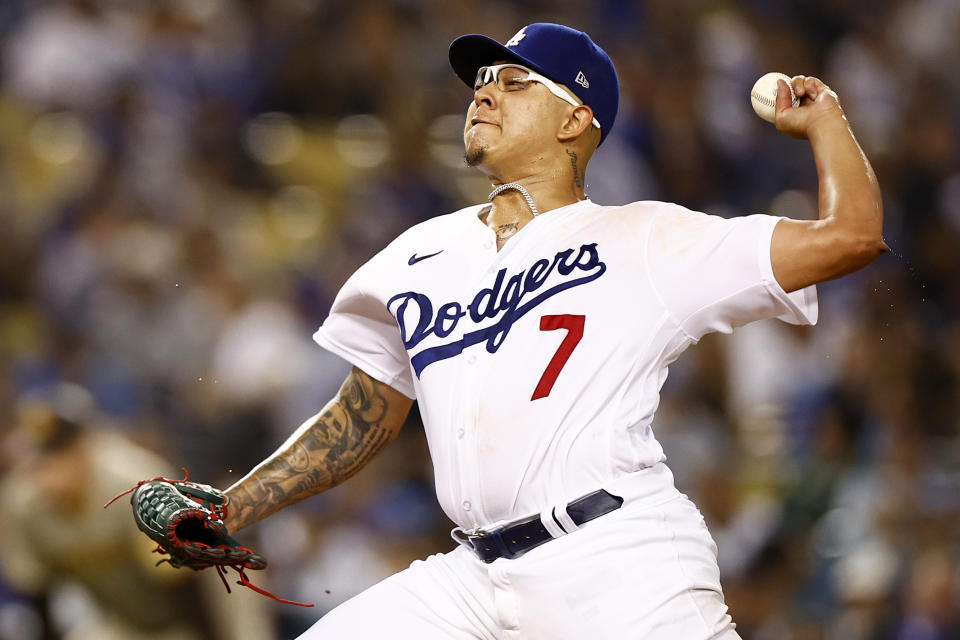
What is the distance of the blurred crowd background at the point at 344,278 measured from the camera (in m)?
5.47

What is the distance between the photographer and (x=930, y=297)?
675 centimetres

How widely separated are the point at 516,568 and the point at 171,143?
5210mm

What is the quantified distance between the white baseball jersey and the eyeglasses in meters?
0.43

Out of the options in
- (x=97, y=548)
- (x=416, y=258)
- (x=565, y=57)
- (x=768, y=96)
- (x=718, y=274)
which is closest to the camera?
(x=718, y=274)

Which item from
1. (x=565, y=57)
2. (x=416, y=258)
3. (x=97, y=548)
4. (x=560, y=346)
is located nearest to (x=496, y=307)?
(x=560, y=346)

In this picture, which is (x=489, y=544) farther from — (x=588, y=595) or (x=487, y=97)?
(x=487, y=97)

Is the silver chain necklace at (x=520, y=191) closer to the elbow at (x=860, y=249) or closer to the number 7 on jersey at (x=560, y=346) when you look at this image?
the number 7 on jersey at (x=560, y=346)

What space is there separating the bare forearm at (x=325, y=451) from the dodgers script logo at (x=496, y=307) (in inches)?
14.1

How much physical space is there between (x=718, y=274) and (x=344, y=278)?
420 cm

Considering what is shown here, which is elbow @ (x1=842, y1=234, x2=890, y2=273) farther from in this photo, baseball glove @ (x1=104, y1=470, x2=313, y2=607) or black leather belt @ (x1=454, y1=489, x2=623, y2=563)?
baseball glove @ (x1=104, y1=470, x2=313, y2=607)

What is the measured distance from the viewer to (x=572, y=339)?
271cm

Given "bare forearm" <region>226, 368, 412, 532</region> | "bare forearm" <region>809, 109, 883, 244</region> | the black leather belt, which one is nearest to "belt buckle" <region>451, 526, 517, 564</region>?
the black leather belt

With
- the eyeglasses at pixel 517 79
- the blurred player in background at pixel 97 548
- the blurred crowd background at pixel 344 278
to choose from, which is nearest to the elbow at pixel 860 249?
the eyeglasses at pixel 517 79

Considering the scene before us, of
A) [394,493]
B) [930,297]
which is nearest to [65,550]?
[394,493]
